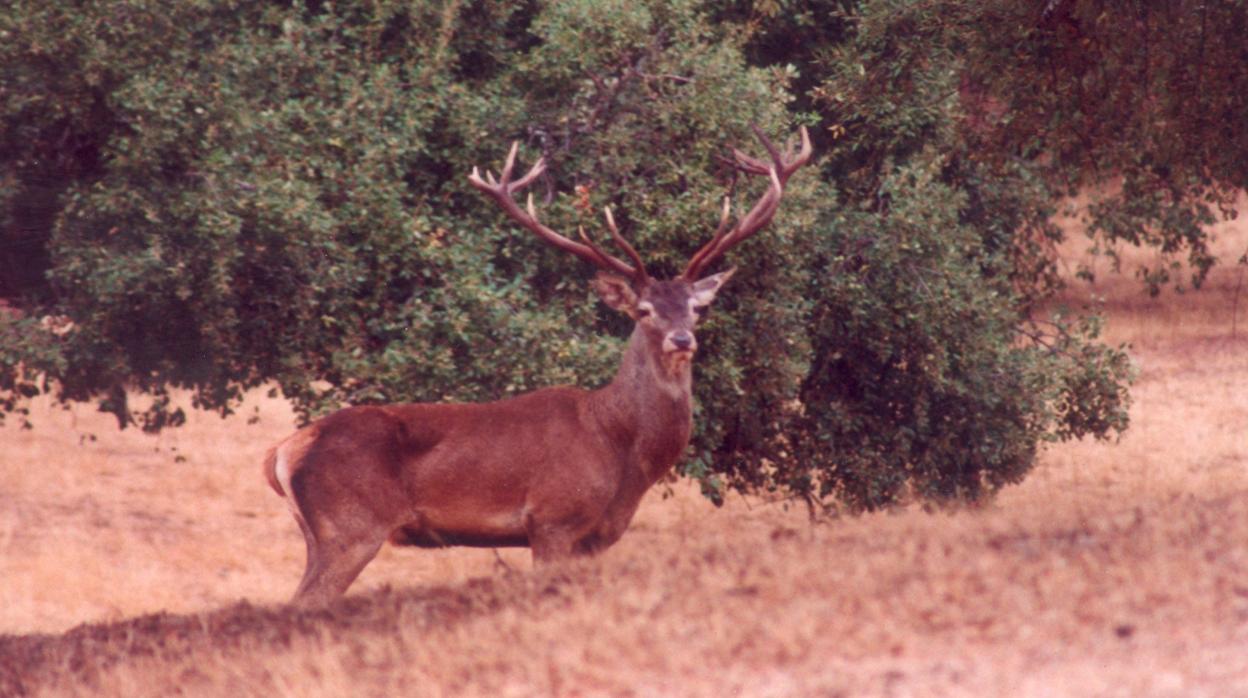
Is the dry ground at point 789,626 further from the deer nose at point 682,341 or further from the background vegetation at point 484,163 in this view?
the background vegetation at point 484,163

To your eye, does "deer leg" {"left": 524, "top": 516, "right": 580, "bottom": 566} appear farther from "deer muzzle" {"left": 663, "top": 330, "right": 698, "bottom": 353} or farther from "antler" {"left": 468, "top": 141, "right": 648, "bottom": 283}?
"antler" {"left": 468, "top": 141, "right": 648, "bottom": 283}

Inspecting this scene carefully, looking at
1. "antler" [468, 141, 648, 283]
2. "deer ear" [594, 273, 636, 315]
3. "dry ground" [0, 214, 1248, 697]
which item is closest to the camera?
"dry ground" [0, 214, 1248, 697]

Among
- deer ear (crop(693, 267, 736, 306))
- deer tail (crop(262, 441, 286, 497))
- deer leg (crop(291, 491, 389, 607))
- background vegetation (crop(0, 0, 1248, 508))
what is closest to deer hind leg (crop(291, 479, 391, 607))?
deer leg (crop(291, 491, 389, 607))

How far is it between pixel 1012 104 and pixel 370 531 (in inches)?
228

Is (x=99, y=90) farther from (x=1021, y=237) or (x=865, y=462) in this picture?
(x=1021, y=237)

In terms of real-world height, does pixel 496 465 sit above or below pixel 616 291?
below

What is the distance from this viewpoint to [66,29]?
40.9 ft

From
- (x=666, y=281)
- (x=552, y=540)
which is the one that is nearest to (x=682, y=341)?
(x=666, y=281)

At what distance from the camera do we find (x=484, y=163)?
13938mm

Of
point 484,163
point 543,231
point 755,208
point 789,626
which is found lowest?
point 484,163

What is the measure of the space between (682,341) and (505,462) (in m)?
1.31

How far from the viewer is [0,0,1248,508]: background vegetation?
502 inches

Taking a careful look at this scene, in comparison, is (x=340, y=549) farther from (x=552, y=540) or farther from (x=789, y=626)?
(x=789, y=626)

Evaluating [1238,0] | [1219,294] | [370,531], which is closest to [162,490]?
[370,531]
